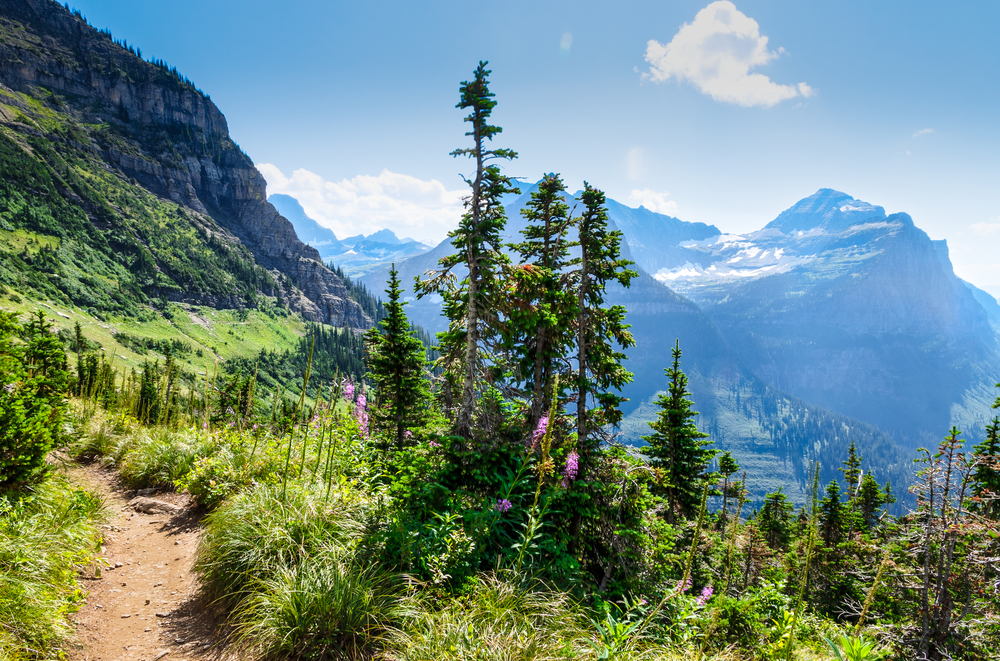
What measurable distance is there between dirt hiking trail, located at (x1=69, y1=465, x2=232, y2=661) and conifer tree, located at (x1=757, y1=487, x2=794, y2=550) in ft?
141

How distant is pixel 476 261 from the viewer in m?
9.13

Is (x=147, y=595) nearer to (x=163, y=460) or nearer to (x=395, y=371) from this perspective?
(x=163, y=460)


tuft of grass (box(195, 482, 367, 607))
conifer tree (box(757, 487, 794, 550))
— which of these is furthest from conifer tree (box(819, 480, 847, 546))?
tuft of grass (box(195, 482, 367, 607))

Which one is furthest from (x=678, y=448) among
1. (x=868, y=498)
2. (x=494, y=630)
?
(x=868, y=498)

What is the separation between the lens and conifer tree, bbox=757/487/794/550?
125 ft

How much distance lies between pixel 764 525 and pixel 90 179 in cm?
25492

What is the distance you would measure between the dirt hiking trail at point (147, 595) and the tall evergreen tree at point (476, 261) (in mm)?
4757

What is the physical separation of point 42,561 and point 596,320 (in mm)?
10382

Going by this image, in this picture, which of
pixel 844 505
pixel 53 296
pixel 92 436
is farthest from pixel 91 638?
pixel 53 296

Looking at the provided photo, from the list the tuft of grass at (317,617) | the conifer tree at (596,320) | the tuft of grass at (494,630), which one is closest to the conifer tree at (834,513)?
the conifer tree at (596,320)

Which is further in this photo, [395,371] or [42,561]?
[395,371]

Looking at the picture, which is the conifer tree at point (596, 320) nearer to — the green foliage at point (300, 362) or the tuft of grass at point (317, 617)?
the tuft of grass at point (317, 617)

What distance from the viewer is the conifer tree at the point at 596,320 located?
1089 cm

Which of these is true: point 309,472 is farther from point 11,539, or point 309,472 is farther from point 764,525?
point 764,525
